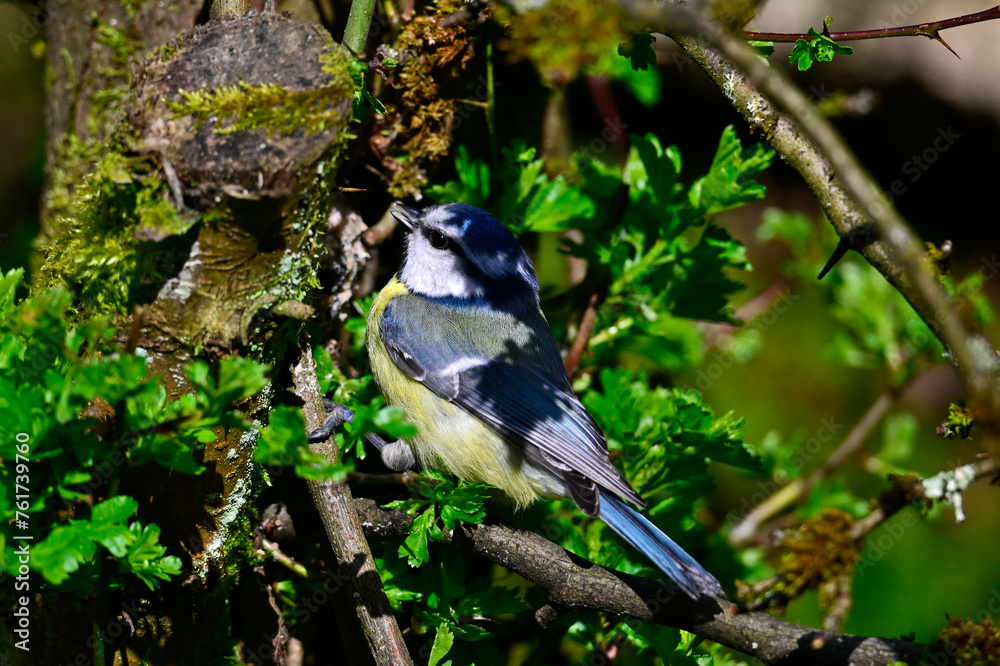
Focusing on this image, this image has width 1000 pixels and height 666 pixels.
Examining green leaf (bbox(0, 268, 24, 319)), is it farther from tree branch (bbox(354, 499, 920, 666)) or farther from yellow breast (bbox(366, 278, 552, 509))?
yellow breast (bbox(366, 278, 552, 509))

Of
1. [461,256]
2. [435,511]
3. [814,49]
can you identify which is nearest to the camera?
[814,49]

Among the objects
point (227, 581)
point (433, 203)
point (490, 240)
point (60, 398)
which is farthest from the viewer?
point (433, 203)

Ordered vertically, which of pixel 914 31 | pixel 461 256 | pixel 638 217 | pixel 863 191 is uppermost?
pixel 914 31

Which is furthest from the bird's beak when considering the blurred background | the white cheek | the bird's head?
the blurred background

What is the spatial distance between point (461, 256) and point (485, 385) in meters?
0.43

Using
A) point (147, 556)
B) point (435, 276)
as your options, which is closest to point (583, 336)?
point (435, 276)

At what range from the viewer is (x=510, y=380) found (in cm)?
215

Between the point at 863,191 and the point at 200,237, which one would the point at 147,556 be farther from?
the point at 863,191

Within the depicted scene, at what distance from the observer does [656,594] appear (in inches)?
63.8

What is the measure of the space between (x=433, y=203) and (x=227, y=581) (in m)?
1.29

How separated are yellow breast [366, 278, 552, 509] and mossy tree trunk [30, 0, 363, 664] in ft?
1.67

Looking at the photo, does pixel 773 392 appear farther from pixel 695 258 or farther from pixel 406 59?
pixel 406 59

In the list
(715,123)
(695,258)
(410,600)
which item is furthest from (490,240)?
(715,123)

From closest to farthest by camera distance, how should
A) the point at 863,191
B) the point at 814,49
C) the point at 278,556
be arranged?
→ the point at 863,191
the point at 814,49
the point at 278,556
